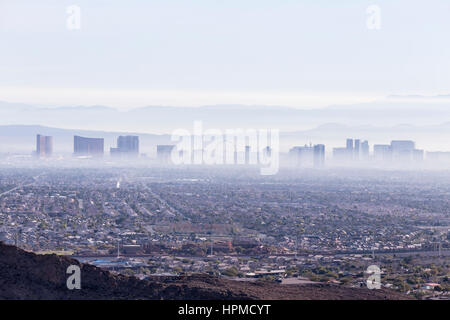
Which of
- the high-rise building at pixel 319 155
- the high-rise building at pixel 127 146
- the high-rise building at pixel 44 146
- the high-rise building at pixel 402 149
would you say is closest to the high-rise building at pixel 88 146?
the high-rise building at pixel 127 146

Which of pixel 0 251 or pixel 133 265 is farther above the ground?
pixel 0 251

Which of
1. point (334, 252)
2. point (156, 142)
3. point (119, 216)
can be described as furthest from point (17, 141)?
point (334, 252)

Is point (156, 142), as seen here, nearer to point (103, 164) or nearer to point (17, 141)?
point (103, 164)

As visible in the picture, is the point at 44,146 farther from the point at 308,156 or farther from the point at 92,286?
the point at 92,286

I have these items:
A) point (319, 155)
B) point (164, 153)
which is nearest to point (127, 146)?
point (164, 153)

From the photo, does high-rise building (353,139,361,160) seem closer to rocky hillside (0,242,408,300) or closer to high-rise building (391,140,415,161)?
high-rise building (391,140,415,161)
